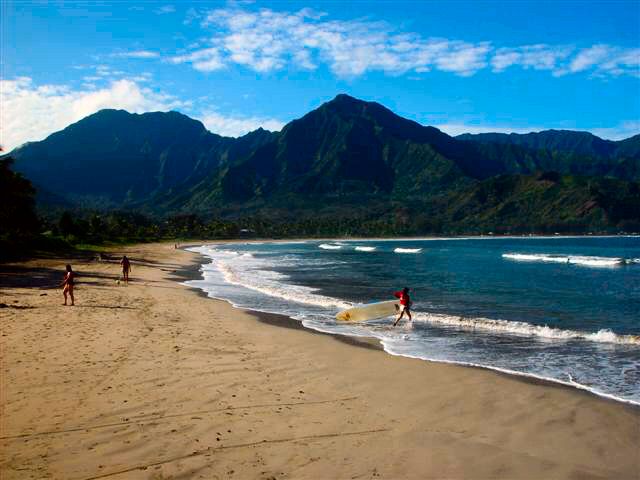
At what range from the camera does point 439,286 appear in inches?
1300

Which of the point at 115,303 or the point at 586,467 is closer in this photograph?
the point at 586,467

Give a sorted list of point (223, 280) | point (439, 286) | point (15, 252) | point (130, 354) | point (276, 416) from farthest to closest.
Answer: point (15, 252) → point (223, 280) → point (439, 286) → point (130, 354) → point (276, 416)

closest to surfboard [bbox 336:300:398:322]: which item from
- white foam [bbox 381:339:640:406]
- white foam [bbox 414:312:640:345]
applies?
white foam [bbox 414:312:640:345]

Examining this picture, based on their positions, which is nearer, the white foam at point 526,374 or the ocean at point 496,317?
the white foam at point 526,374

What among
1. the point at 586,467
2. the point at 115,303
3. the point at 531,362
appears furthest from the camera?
the point at 115,303

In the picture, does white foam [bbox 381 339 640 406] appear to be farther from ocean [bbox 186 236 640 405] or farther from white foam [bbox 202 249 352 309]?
white foam [bbox 202 249 352 309]

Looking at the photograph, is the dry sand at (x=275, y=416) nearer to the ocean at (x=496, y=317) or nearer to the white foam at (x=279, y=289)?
the ocean at (x=496, y=317)

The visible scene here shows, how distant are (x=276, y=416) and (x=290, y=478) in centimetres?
211

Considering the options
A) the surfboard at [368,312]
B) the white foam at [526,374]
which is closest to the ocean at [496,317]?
the white foam at [526,374]

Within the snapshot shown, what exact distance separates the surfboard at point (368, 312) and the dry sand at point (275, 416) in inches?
202

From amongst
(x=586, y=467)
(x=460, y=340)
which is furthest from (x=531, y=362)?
(x=586, y=467)

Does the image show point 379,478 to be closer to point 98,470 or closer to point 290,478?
point 290,478

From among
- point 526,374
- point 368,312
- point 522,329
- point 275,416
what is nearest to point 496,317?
point 522,329

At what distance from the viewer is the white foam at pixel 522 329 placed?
16.0 meters
